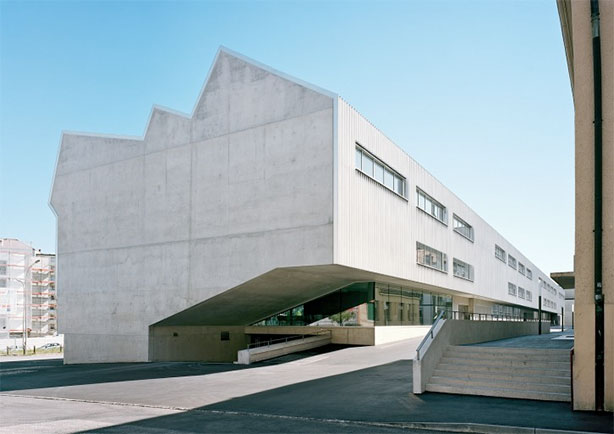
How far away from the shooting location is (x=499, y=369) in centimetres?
1645

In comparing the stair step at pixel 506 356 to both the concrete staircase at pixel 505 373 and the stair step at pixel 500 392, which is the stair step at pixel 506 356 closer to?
the concrete staircase at pixel 505 373

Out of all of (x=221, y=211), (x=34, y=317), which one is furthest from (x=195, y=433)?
(x=34, y=317)

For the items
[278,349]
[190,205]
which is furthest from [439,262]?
[190,205]

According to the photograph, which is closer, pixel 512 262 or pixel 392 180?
pixel 392 180

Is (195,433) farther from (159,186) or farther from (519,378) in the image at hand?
(159,186)

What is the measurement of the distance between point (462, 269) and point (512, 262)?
25.3 m

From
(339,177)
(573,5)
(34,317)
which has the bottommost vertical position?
(34,317)

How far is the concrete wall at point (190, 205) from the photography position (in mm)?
25062

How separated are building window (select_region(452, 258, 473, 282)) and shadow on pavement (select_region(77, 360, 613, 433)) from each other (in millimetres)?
26628

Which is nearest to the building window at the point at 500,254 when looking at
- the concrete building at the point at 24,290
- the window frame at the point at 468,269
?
the window frame at the point at 468,269

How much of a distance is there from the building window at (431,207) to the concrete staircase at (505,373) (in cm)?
1771

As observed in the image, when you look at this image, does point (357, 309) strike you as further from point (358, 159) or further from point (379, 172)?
point (358, 159)

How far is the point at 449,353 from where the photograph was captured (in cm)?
1803

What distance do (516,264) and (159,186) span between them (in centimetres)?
5173
